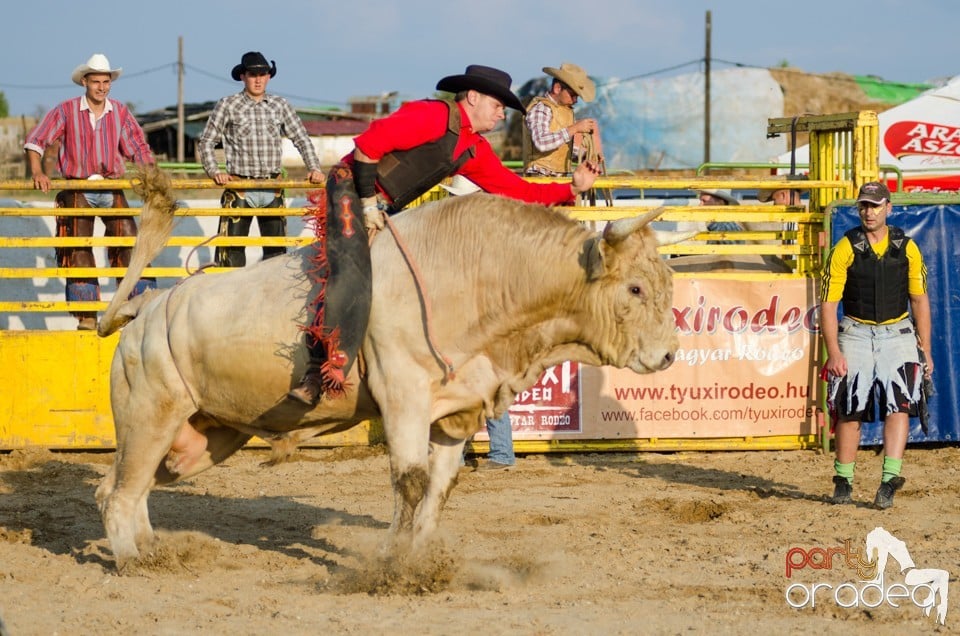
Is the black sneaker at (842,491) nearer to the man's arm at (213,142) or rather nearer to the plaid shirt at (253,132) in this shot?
the plaid shirt at (253,132)

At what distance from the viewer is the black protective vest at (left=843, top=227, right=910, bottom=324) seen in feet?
26.5

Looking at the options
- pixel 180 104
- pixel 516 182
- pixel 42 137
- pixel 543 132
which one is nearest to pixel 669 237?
pixel 516 182

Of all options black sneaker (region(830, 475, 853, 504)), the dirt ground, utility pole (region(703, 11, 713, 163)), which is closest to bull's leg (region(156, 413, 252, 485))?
the dirt ground

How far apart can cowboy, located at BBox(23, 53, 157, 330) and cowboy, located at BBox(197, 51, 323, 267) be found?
703 millimetres

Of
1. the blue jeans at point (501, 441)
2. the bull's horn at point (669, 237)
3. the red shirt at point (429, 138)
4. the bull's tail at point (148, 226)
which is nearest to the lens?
the red shirt at point (429, 138)

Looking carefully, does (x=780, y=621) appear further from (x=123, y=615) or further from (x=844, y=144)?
(x=844, y=144)

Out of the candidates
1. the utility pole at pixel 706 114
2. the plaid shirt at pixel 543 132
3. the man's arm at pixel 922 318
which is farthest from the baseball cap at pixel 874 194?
the utility pole at pixel 706 114

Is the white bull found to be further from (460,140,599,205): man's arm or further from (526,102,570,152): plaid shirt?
(526,102,570,152): plaid shirt

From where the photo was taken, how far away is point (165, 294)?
265 inches

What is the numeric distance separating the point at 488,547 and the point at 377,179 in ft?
7.14

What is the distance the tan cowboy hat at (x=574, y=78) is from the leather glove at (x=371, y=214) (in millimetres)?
4537

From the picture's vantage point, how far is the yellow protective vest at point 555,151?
34.2ft

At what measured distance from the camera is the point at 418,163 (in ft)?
20.4

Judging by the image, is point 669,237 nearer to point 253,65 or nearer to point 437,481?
point 437,481
